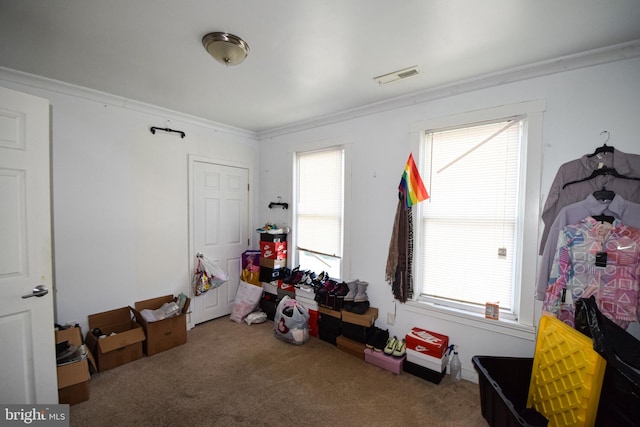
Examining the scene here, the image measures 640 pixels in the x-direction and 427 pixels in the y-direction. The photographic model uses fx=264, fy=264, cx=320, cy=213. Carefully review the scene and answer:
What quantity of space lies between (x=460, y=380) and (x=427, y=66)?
264 cm

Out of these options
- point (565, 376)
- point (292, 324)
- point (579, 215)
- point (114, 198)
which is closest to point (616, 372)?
point (565, 376)

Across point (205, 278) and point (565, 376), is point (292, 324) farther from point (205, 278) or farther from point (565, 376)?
point (565, 376)

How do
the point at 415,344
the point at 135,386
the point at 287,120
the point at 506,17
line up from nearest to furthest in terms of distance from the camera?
the point at 506,17
the point at 135,386
the point at 415,344
the point at 287,120

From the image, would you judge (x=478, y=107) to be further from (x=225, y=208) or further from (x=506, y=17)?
(x=225, y=208)

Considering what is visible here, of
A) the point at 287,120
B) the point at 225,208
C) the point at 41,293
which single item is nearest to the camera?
the point at 41,293

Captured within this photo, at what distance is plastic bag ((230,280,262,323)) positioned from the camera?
140 inches

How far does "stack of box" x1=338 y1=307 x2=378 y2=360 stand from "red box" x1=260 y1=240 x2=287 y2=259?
125 centimetres

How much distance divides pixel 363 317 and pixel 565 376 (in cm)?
153

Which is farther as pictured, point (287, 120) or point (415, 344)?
point (287, 120)

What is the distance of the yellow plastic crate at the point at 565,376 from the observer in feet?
4.49

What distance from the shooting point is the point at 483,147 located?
7.51 feet

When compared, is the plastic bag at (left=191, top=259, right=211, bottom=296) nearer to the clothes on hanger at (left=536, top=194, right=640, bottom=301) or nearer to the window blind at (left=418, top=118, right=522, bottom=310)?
the window blind at (left=418, top=118, right=522, bottom=310)

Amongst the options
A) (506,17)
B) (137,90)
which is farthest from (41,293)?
(506,17)
